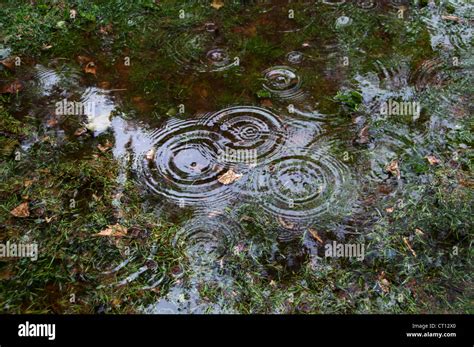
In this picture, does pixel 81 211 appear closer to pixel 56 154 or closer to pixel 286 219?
pixel 56 154

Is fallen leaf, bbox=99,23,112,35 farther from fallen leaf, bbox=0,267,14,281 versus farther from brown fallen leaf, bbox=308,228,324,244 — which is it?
brown fallen leaf, bbox=308,228,324,244

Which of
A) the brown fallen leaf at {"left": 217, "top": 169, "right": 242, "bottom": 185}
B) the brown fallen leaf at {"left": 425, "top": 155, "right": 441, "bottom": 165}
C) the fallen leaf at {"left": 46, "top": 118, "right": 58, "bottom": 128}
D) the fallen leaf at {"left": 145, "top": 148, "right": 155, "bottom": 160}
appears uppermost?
the fallen leaf at {"left": 46, "top": 118, "right": 58, "bottom": 128}

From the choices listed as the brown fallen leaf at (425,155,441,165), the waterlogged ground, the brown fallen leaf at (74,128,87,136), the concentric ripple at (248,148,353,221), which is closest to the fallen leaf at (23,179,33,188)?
the waterlogged ground

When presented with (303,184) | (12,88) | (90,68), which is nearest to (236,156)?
(303,184)

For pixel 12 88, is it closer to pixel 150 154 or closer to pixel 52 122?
pixel 52 122

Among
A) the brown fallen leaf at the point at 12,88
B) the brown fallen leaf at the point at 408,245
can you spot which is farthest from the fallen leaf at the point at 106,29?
the brown fallen leaf at the point at 408,245

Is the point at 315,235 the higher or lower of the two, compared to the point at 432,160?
lower
